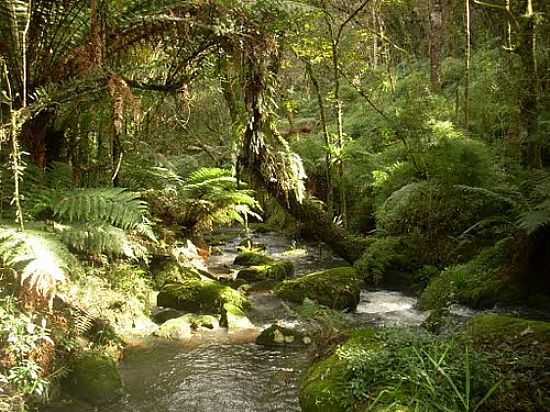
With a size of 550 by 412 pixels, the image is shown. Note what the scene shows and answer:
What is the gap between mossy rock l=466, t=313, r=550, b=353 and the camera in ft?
10.6

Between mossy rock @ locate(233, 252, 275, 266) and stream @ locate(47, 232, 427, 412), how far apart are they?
6.12 feet

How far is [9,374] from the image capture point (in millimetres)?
3445

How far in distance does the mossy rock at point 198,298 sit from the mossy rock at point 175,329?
0.56m

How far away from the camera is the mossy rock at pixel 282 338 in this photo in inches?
207

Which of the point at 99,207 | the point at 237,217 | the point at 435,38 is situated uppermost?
the point at 435,38

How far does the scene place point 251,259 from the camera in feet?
28.2

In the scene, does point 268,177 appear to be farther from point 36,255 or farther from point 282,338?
point 36,255

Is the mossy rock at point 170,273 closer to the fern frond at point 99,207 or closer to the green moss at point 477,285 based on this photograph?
the fern frond at point 99,207

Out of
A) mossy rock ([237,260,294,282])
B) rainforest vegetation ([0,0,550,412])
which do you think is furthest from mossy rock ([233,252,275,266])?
mossy rock ([237,260,294,282])

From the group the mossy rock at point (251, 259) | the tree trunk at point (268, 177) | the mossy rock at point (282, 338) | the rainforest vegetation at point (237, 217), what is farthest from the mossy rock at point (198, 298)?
the mossy rock at point (251, 259)

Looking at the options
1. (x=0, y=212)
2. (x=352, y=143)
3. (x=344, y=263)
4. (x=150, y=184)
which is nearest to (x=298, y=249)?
(x=344, y=263)

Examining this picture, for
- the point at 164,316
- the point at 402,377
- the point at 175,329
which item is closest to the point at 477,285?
the point at 175,329

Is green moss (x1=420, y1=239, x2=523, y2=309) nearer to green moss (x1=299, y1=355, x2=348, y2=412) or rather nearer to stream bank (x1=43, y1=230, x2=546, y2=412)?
stream bank (x1=43, y1=230, x2=546, y2=412)

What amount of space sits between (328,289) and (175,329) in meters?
1.87
